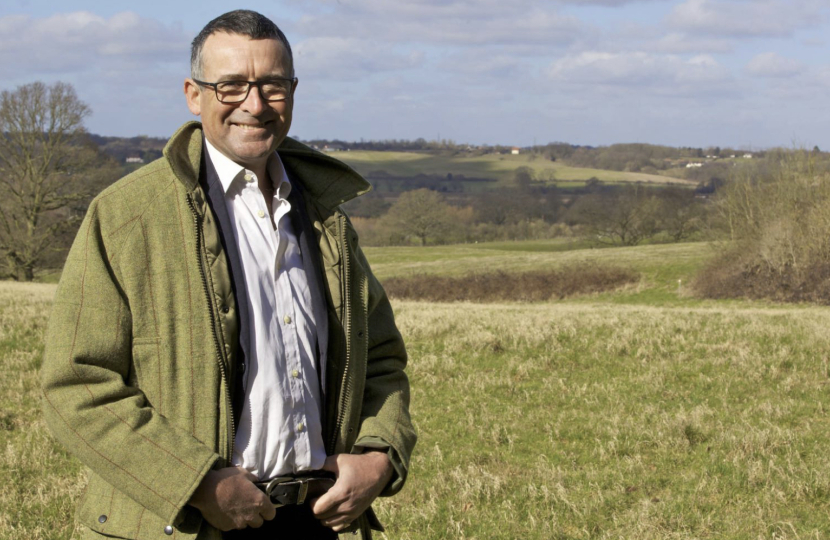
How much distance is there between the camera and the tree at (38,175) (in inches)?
1548

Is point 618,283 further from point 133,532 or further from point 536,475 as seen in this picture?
Result: point 133,532

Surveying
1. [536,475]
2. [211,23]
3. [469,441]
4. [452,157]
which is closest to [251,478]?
[211,23]

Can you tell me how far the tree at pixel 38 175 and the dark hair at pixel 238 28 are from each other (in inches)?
1610

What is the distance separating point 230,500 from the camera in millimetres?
2441

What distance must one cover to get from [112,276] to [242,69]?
2.58 feet

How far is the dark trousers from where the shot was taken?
105 inches

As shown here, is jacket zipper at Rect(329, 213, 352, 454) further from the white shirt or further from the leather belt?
the leather belt

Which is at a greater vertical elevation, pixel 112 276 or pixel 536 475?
pixel 112 276

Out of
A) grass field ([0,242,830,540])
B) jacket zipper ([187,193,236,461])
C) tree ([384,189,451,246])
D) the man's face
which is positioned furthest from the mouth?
tree ([384,189,451,246])

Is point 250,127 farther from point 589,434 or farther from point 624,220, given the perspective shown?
point 624,220

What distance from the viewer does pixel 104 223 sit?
8.02ft

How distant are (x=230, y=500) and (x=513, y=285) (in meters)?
43.0

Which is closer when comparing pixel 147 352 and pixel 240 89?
pixel 147 352

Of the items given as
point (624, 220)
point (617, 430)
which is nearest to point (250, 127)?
point (617, 430)
